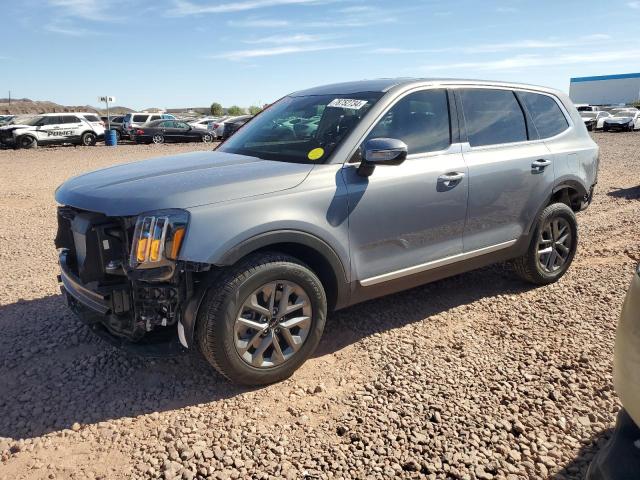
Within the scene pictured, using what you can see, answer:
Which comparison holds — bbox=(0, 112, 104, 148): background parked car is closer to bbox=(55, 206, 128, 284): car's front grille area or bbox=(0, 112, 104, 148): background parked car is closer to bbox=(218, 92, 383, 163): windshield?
bbox=(218, 92, 383, 163): windshield

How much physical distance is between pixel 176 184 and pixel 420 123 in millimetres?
1899

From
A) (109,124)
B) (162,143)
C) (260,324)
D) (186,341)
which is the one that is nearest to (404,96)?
(260,324)

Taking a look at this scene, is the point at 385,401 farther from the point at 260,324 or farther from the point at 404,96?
the point at 404,96

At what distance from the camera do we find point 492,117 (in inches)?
179

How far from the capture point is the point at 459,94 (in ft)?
14.1

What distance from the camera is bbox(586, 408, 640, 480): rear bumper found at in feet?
5.95

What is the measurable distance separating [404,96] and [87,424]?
2991 mm

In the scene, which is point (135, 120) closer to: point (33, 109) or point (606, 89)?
point (33, 109)

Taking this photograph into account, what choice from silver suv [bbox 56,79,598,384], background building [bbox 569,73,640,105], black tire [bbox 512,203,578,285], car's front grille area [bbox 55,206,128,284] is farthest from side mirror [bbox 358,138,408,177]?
background building [bbox 569,73,640,105]

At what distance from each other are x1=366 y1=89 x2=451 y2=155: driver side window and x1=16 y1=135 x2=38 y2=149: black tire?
2498cm

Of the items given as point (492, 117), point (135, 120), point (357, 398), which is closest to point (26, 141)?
point (135, 120)

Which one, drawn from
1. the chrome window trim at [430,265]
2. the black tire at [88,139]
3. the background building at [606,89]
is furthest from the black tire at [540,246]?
the background building at [606,89]

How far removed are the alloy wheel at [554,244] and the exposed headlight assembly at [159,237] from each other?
131 inches

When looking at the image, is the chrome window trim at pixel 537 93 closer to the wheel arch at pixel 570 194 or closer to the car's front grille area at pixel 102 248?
the wheel arch at pixel 570 194
